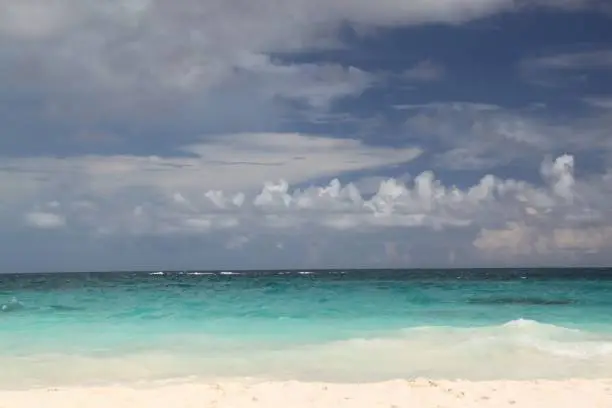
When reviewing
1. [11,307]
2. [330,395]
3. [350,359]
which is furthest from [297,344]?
[11,307]

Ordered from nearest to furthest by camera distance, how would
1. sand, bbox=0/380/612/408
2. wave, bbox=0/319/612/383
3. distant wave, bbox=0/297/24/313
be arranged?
sand, bbox=0/380/612/408 → wave, bbox=0/319/612/383 → distant wave, bbox=0/297/24/313

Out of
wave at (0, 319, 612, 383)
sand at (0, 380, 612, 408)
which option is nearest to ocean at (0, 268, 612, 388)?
wave at (0, 319, 612, 383)

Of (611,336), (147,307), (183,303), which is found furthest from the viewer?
(183,303)

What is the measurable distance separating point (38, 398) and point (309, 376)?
4.00 m

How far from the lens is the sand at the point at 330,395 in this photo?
28.8 feet

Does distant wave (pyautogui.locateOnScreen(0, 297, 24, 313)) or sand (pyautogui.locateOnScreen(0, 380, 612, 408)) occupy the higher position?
sand (pyautogui.locateOnScreen(0, 380, 612, 408))

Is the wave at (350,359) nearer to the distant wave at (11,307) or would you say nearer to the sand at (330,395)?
the sand at (330,395)

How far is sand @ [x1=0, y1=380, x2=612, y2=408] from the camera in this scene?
8.77m

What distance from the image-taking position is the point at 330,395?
935 cm

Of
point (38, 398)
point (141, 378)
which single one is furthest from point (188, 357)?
point (38, 398)

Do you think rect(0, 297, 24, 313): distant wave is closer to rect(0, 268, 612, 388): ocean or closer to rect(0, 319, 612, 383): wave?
rect(0, 268, 612, 388): ocean

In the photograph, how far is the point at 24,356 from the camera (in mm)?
13305

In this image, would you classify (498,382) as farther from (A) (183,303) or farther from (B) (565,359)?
(A) (183,303)

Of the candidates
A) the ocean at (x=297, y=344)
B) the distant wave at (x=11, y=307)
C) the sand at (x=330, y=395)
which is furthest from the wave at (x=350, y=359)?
the distant wave at (x=11, y=307)
